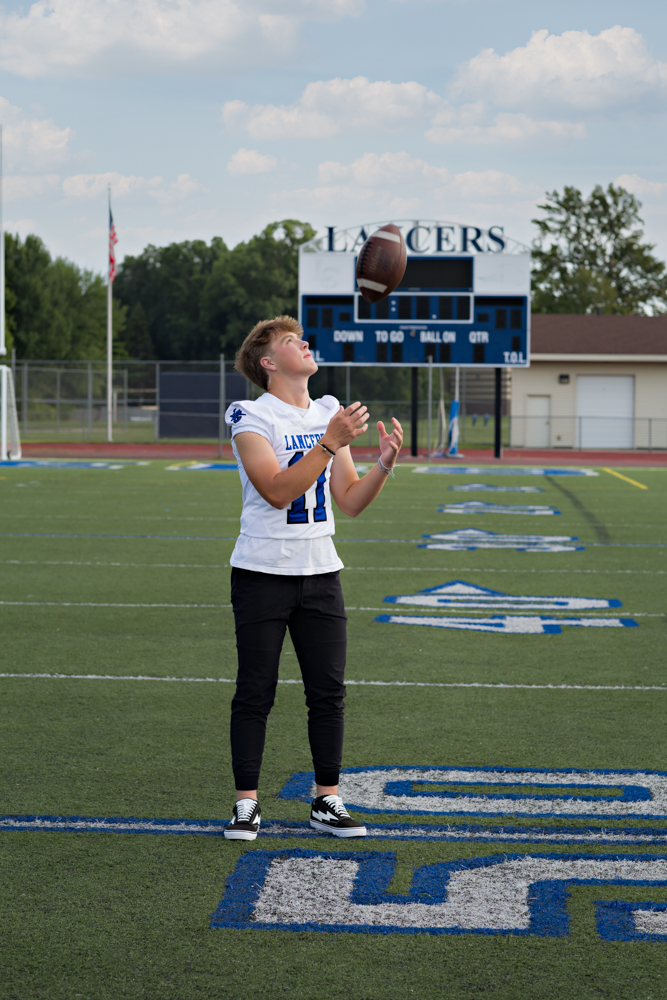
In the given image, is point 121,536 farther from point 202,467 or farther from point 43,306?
point 43,306

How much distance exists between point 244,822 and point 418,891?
0.66m

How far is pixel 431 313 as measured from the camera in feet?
82.2

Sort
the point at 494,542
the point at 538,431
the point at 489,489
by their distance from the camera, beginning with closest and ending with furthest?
the point at 494,542, the point at 489,489, the point at 538,431

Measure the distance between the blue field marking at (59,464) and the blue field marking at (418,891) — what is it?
66.5 feet

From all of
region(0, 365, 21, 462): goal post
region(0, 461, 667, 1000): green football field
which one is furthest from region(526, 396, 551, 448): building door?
region(0, 461, 667, 1000): green football field

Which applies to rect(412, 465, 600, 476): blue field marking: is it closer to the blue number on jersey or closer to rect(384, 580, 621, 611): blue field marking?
rect(384, 580, 621, 611): blue field marking

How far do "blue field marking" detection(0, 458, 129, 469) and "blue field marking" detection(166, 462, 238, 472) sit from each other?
125 cm

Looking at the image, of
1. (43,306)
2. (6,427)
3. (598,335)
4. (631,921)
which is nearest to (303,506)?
(631,921)

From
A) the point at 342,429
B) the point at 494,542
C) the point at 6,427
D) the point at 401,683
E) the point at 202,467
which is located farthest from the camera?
the point at 6,427

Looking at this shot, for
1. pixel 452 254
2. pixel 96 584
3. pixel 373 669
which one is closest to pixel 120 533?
pixel 96 584

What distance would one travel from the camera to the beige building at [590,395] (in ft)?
109

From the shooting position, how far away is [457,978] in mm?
2576

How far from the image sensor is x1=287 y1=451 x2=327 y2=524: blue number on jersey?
A: 3.42 meters

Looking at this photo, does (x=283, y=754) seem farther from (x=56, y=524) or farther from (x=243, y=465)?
(x=56, y=524)
